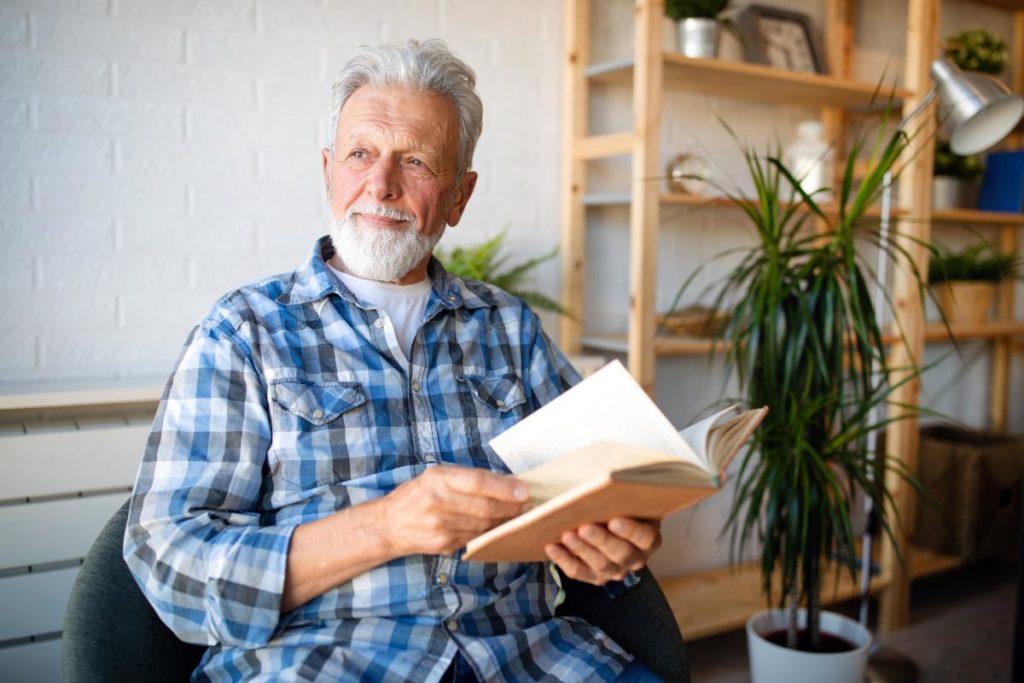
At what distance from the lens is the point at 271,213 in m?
2.34

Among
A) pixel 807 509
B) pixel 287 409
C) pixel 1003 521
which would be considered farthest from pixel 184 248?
pixel 1003 521

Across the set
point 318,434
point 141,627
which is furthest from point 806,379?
point 141,627

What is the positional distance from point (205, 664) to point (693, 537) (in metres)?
2.14

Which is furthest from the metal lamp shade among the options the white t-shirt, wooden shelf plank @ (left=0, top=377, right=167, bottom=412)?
wooden shelf plank @ (left=0, top=377, right=167, bottom=412)

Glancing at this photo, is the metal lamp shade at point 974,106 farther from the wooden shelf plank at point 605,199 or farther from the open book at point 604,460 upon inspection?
the open book at point 604,460

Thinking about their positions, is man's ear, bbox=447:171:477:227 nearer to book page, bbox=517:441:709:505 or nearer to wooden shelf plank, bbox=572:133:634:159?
book page, bbox=517:441:709:505

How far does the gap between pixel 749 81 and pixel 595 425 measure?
1988mm

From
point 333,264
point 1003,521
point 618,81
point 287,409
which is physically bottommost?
point 1003,521

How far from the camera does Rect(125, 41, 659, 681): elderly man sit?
117 centimetres

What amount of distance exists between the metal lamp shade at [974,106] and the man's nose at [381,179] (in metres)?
1.52

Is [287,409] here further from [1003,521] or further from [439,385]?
[1003,521]

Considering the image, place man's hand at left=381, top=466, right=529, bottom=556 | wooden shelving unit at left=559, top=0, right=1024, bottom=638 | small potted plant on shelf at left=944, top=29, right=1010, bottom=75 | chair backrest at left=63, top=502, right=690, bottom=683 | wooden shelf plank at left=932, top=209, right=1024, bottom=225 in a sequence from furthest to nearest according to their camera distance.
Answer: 1. small potted plant on shelf at left=944, top=29, right=1010, bottom=75
2. wooden shelf plank at left=932, top=209, right=1024, bottom=225
3. wooden shelving unit at left=559, top=0, right=1024, bottom=638
4. chair backrest at left=63, top=502, right=690, bottom=683
5. man's hand at left=381, top=466, right=529, bottom=556

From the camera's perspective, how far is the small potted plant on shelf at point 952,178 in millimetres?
3396

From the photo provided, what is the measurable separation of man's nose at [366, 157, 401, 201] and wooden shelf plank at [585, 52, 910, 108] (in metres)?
1.22
